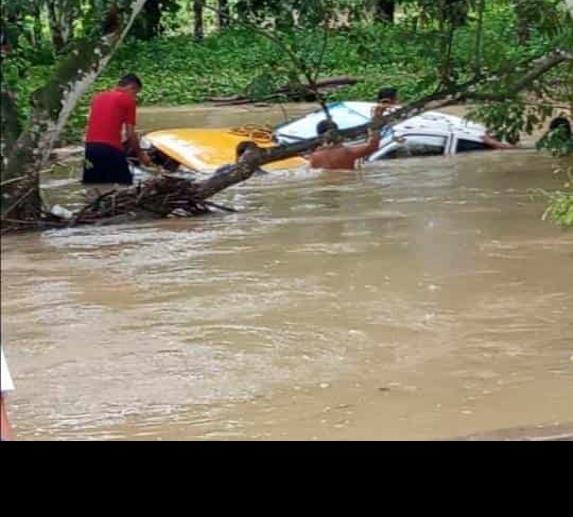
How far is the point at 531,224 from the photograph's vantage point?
34.9 feet

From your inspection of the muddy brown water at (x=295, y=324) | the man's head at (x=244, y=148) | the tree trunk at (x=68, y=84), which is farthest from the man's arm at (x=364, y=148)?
the tree trunk at (x=68, y=84)

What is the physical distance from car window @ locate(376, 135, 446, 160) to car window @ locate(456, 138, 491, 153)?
172 millimetres

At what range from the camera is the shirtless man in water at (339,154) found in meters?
12.9

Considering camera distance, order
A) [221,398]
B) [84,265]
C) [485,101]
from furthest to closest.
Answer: [485,101] → [84,265] → [221,398]

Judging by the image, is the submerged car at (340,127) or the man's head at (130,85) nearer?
the man's head at (130,85)

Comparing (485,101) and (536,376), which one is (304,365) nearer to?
(536,376)

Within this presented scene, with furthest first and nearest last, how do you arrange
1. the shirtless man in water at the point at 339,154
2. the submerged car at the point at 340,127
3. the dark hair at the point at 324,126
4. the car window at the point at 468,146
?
the car window at the point at 468,146 → the submerged car at the point at 340,127 → the shirtless man in water at the point at 339,154 → the dark hair at the point at 324,126

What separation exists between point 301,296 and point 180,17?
72.8 feet

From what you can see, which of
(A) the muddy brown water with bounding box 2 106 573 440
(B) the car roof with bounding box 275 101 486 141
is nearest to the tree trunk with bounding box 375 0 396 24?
(B) the car roof with bounding box 275 101 486 141

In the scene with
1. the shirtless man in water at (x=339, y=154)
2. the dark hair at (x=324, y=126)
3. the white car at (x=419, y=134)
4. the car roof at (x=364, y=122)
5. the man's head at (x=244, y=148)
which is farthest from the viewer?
the white car at (x=419, y=134)

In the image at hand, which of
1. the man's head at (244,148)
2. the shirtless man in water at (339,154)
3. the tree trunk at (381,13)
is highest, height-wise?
the tree trunk at (381,13)

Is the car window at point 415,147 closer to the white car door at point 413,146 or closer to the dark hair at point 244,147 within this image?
the white car door at point 413,146

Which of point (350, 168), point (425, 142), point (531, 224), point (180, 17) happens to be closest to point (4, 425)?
point (531, 224)

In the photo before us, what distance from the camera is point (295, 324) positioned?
7.20 m
